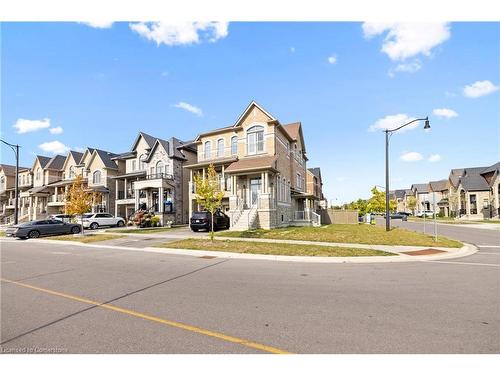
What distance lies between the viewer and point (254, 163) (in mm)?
24672

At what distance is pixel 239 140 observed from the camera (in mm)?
28188

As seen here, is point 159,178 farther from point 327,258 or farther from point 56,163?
point 56,163

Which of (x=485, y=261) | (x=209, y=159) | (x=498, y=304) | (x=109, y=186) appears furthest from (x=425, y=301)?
(x=109, y=186)

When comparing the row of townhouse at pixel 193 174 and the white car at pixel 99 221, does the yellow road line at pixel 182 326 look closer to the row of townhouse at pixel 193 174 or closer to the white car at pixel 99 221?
the row of townhouse at pixel 193 174

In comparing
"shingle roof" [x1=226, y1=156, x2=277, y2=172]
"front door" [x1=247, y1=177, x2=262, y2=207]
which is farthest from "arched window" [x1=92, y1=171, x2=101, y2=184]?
"front door" [x1=247, y1=177, x2=262, y2=207]

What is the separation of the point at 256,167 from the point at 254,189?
137 inches

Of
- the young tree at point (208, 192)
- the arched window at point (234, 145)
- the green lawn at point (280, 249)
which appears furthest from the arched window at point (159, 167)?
the green lawn at point (280, 249)

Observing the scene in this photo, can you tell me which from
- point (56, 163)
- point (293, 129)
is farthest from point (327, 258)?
point (56, 163)

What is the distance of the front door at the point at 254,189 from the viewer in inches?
1012

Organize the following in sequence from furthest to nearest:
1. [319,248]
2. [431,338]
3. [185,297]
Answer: [319,248], [185,297], [431,338]

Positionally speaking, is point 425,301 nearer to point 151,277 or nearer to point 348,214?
point 151,277

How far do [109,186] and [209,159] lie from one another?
60.9 feet

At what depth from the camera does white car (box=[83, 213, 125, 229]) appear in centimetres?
3028

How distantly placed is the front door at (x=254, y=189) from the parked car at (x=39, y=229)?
16.2 m
